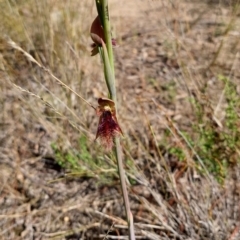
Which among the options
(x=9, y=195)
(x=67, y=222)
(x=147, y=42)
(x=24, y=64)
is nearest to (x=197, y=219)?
(x=67, y=222)

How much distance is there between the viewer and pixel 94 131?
2.02 m

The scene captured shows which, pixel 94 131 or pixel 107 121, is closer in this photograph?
pixel 107 121

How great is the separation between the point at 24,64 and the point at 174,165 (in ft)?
3.48

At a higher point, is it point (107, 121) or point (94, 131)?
point (107, 121)

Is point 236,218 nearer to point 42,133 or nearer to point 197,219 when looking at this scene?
point 197,219

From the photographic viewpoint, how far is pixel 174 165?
1.82 m

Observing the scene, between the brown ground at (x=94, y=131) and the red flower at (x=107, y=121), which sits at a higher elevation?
the red flower at (x=107, y=121)

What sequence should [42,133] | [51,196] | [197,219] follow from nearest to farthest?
1. [197,219]
2. [51,196]
3. [42,133]

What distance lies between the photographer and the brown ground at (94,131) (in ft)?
4.95

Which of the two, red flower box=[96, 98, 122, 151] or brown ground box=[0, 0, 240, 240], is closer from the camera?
red flower box=[96, 98, 122, 151]

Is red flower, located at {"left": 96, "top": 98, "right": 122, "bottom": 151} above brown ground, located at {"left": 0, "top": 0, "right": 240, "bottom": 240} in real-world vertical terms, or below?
above

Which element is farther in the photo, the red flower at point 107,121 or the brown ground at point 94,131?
the brown ground at point 94,131

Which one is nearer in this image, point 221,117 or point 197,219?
point 197,219

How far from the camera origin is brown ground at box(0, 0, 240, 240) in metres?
1.51
